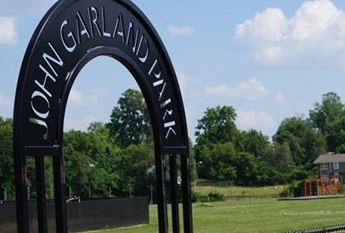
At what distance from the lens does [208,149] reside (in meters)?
132

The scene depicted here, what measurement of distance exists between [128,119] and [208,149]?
1733 cm

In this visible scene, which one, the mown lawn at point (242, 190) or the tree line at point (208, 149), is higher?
the tree line at point (208, 149)

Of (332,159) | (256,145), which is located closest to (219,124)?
(256,145)

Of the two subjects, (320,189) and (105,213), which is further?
(320,189)

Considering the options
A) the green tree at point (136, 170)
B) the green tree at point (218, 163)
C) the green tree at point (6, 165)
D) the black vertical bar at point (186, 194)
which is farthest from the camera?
the green tree at point (218, 163)

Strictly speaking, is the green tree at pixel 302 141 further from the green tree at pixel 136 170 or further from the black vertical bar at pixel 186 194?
the black vertical bar at pixel 186 194

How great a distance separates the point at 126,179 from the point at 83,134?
11019 mm

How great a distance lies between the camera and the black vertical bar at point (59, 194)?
327 inches

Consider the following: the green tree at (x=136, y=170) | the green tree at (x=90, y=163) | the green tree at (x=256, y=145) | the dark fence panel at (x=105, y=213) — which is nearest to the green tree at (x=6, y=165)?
the green tree at (x=90, y=163)

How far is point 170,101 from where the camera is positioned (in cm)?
1077

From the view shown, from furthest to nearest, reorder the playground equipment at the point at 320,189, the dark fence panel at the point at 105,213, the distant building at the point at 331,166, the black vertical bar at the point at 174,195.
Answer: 1. the distant building at the point at 331,166
2. the playground equipment at the point at 320,189
3. the dark fence panel at the point at 105,213
4. the black vertical bar at the point at 174,195

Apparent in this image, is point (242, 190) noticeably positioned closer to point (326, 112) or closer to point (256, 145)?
point (256, 145)

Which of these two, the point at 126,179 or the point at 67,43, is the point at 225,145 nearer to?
the point at 126,179

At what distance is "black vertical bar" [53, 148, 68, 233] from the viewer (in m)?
8.31
